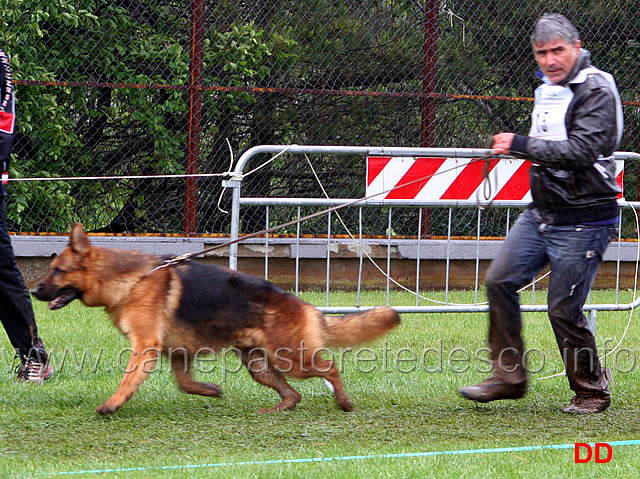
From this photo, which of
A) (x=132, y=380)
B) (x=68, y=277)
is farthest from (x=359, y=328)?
(x=68, y=277)

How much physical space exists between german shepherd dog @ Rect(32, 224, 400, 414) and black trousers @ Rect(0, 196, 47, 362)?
671 mm

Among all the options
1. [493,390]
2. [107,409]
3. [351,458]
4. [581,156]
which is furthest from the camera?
[493,390]

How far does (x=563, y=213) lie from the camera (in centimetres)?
426

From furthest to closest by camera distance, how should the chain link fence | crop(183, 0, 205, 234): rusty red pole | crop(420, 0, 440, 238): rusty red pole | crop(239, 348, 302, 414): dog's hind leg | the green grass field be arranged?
crop(420, 0, 440, 238): rusty red pole, crop(183, 0, 205, 234): rusty red pole, the chain link fence, crop(239, 348, 302, 414): dog's hind leg, the green grass field

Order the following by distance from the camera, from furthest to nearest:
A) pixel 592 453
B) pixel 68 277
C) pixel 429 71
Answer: pixel 429 71, pixel 68 277, pixel 592 453

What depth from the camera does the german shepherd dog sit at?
14.1 ft

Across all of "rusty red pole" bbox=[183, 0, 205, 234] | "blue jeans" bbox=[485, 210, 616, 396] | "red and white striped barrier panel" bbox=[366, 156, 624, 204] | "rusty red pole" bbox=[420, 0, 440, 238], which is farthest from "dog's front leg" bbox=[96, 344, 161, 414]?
"rusty red pole" bbox=[420, 0, 440, 238]

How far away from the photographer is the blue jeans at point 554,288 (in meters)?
4.26

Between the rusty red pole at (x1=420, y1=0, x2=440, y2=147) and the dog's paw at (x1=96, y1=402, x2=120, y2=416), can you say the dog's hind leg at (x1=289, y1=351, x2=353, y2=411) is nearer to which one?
the dog's paw at (x1=96, y1=402, x2=120, y2=416)

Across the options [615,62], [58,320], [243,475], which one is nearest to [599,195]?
[243,475]

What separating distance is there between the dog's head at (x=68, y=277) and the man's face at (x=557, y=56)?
97.8 inches

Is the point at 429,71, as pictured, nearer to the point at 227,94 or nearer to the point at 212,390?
the point at 227,94

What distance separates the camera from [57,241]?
869 cm

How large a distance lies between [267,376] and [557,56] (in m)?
2.24
